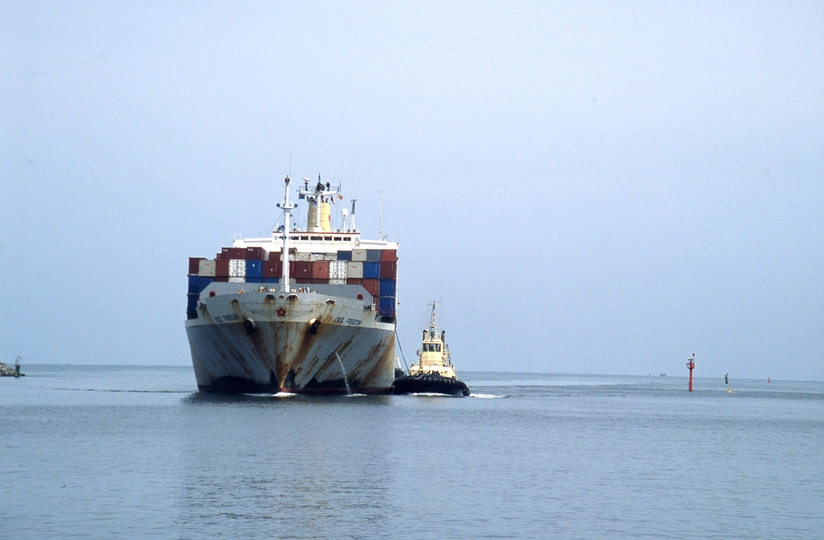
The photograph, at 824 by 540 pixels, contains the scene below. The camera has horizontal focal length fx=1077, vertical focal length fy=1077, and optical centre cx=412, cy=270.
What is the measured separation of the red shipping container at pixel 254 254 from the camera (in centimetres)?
5966

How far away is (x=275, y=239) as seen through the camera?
69.6 m

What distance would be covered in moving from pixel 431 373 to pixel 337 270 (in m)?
11.1

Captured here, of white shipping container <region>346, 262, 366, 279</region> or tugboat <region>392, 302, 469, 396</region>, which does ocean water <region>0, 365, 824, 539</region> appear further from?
tugboat <region>392, 302, 469, 396</region>

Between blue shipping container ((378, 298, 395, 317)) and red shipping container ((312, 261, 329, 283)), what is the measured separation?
327cm

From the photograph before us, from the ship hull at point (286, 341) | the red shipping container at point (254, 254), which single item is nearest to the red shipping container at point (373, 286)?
the ship hull at point (286, 341)

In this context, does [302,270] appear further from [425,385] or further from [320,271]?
[425,385]

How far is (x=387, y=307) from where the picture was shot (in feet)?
194

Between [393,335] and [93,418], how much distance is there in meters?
20.0

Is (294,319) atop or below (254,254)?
below

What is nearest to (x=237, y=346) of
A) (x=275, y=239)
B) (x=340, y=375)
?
(x=340, y=375)

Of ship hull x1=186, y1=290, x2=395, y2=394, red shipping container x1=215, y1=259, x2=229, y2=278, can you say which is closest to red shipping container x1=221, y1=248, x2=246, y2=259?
red shipping container x1=215, y1=259, x2=229, y2=278

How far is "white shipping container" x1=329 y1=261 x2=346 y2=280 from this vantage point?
59312 millimetres

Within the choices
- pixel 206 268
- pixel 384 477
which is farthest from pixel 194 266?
pixel 384 477

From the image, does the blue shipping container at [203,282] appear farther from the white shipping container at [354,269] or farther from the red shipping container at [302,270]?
the white shipping container at [354,269]
